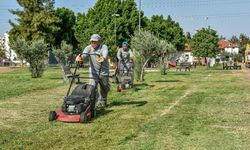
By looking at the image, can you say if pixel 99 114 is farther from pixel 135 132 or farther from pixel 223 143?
pixel 223 143

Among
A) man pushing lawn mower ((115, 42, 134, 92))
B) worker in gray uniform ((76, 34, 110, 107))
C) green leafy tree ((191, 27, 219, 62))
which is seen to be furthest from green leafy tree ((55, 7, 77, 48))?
worker in gray uniform ((76, 34, 110, 107))

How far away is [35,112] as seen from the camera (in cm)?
1008

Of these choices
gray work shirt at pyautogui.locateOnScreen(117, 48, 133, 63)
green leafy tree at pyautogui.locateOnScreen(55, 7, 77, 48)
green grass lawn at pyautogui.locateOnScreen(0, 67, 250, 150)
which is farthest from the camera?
green leafy tree at pyautogui.locateOnScreen(55, 7, 77, 48)

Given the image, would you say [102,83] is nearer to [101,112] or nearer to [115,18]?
[101,112]

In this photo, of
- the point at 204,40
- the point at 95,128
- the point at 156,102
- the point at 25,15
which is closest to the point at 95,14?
the point at 25,15

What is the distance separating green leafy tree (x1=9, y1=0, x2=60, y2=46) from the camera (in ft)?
202

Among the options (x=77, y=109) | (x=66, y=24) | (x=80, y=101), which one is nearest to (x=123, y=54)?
(x=80, y=101)

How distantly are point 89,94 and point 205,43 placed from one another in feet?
214

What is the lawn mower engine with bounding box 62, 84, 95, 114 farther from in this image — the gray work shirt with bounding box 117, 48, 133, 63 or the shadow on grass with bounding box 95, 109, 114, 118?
the gray work shirt with bounding box 117, 48, 133, 63

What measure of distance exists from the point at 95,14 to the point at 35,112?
186 feet

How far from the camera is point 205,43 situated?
72.5 meters

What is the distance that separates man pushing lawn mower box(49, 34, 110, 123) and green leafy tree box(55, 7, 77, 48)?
63.8 meters

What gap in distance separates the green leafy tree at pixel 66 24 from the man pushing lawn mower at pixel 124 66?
57806 millimetres

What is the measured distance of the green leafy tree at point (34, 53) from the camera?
25859mm
